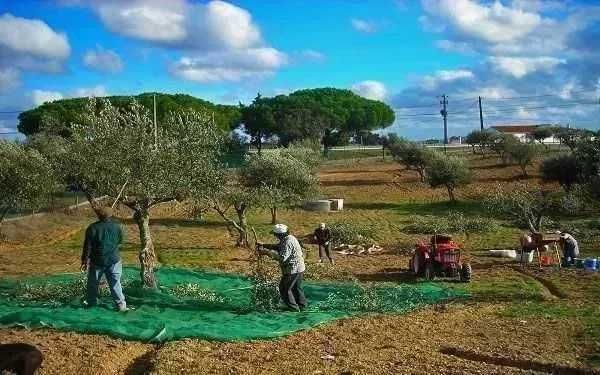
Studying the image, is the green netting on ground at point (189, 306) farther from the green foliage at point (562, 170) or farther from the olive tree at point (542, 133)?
the olive tree at point (542, 133)

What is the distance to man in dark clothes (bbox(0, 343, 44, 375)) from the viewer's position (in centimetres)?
733

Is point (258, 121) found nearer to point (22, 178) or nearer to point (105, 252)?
point (22, 178)

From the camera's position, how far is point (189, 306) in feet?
42.3

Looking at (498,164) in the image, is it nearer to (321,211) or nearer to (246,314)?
(321,211)

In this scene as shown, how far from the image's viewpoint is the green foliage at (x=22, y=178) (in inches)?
831

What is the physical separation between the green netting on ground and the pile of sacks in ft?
24.0

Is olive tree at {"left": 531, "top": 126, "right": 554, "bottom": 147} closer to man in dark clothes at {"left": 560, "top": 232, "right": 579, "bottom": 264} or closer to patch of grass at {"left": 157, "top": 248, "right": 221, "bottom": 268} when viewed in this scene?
man in dark clothes at {"left": 560, "top": 232, "right": 579, "bottom": 264}

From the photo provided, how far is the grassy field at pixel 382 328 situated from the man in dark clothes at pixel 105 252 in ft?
5.46

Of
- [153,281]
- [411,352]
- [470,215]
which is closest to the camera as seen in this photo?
[411,352]

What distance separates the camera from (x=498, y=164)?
193 feet

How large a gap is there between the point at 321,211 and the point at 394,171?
22087 millimetres

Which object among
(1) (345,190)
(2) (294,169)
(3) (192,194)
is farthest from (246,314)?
(1) (345,190)

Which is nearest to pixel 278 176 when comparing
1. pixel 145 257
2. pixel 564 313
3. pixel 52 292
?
pixel 145 257

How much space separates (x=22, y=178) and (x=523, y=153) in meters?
40.7
